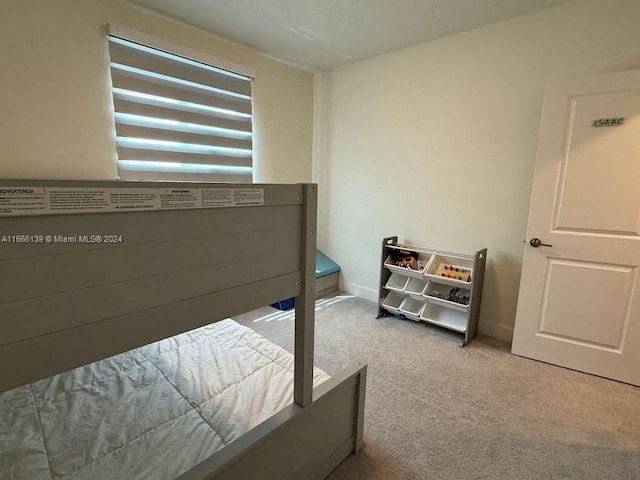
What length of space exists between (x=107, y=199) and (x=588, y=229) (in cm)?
266

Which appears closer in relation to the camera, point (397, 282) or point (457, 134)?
point (457, 134)

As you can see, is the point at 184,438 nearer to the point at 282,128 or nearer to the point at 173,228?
the point at 173,228

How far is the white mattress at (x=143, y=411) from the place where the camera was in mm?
1143

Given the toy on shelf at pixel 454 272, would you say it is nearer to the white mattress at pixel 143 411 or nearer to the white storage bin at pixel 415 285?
the white storage bin at pixel 415 285

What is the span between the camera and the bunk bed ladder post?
114 cm

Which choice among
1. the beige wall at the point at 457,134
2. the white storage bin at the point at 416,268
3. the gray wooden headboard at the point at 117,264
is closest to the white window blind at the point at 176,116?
the beige wall at the point at 457,134

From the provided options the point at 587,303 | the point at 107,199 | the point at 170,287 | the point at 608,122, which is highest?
the point at 608,122

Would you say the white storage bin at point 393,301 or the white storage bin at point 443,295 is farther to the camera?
the white storage bin at point 393,301

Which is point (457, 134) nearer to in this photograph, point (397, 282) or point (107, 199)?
point (397, 282)

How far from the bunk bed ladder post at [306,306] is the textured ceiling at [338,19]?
1895 mm

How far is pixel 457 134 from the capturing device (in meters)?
2.80

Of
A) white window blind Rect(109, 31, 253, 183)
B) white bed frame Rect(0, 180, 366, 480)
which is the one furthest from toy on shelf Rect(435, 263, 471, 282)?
white window blind Rect(109, 31, 253, 183)

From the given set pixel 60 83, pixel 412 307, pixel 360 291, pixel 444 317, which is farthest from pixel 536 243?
pixel 60 83

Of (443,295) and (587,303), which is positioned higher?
(587,303)
